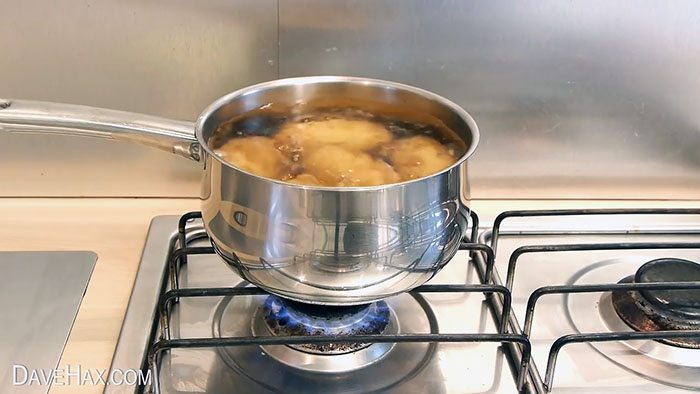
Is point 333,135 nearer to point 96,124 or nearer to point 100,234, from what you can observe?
point 96,124

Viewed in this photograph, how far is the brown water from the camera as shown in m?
0.56

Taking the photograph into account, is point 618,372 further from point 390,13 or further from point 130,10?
point 130,10

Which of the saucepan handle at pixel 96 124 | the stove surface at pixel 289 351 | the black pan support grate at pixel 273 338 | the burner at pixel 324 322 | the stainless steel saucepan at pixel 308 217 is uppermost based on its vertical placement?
the saucepan handle at pixel 96 124

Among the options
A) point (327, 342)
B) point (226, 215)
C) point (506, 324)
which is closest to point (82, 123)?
point (226, 215)

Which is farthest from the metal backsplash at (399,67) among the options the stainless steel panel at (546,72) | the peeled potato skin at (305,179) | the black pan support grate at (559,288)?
the peeled potato skin at (305,179)

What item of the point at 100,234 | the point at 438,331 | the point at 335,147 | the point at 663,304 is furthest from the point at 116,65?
the point at 663,304

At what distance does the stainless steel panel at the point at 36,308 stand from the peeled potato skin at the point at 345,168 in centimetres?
27

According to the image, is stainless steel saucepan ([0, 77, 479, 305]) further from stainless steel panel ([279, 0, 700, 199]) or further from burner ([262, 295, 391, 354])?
stainless steel panel ([279, 0, 700, 199])

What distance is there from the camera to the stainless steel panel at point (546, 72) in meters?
0.75

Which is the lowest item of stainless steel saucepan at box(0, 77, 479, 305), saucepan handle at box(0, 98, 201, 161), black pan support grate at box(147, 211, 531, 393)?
black pan support grate at box(147, 211, 531, 393)

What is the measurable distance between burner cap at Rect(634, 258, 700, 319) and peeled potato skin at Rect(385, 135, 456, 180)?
229 mm

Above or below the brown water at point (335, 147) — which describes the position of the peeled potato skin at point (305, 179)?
below

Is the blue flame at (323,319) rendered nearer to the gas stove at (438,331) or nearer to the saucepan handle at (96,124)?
the gas stove at (438,331)

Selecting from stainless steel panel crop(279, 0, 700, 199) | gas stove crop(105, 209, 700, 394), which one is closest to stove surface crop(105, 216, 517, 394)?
gas stove crop(105, 209, 700, 394)
